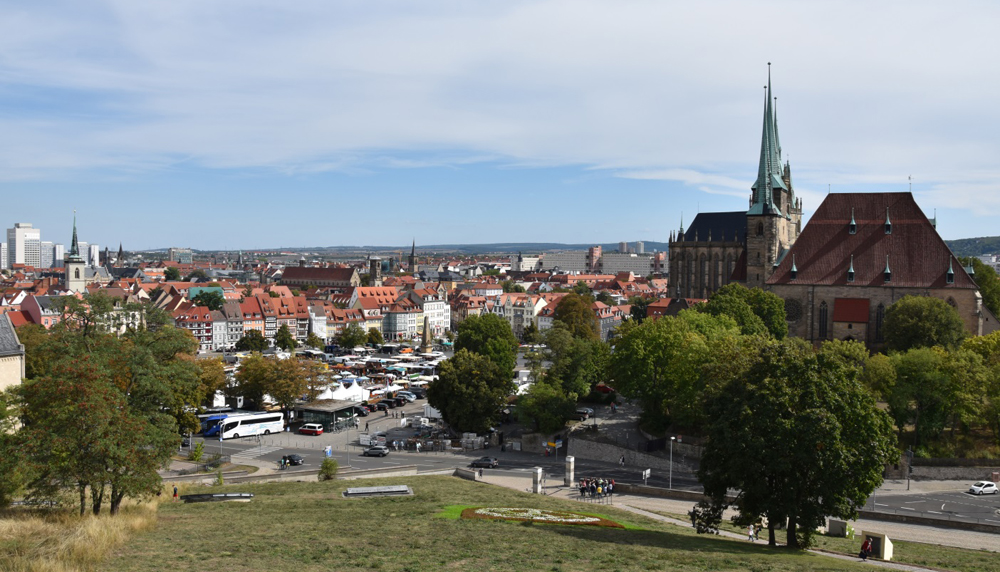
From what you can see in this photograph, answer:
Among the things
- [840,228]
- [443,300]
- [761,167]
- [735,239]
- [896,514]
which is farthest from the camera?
[443,300]

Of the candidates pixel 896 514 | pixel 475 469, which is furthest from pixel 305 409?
pixel 896 514

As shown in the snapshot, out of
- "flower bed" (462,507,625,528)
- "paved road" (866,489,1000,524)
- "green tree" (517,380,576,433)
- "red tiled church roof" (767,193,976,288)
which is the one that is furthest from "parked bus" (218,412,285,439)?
"red tiled church roof" (767,193,976,288)

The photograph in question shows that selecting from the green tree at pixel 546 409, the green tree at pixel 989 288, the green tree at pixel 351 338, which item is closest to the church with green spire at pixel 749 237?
the green tree at pixel 989 288

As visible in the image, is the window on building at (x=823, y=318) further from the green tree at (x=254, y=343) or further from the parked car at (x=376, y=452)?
the green tree at (x=254, y=343)

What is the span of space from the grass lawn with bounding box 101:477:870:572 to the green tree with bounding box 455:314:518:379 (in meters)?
34.9

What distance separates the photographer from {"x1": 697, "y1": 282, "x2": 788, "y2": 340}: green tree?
61.4 m

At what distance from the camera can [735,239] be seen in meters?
92.6

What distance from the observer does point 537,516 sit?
90.2 feet

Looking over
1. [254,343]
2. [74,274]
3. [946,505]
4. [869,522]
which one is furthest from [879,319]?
[74,274]

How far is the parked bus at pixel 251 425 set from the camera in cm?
5338

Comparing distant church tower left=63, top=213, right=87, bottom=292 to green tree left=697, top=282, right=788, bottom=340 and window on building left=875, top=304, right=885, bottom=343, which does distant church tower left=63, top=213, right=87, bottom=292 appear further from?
window on building left=875, top=304, right=885, bottom=343

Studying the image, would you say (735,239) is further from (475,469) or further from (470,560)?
(470,560)

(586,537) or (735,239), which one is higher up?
(735,239)

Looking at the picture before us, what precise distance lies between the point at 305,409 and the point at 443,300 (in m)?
79.1
